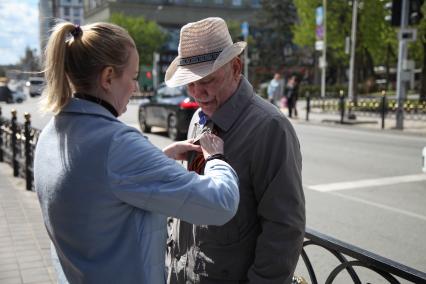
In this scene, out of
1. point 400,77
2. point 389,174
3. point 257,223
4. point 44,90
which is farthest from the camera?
point 400,77

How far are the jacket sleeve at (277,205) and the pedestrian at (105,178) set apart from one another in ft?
0.90

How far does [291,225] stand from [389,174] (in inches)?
288

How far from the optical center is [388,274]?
1.99 meters

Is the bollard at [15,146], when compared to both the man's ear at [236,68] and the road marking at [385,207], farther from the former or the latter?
the man's ear at [236,68]

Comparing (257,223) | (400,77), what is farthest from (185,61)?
(400,77)

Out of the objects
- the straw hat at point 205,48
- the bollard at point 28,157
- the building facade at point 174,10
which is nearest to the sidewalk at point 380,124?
the bollard at point 28,157

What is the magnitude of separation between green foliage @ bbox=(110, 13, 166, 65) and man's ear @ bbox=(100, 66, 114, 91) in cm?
5783

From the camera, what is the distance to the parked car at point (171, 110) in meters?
12.8

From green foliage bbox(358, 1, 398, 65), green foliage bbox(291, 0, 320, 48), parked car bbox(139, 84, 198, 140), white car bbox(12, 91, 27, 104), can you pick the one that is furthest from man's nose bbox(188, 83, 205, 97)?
white car bbox(12, 91, 27, 104)

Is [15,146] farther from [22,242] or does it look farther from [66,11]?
[66,11]

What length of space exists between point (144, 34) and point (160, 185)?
60.2 meters

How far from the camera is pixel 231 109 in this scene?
1.97 m

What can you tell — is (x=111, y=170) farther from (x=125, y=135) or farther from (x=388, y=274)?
(x=388, y=274)

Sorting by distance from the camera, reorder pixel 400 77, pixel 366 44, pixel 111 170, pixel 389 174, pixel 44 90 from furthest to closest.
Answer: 1. pixel 366 44
2. pixel 400 77
3. pixel 389 174
4. pixel 44 90
5. pixel 111 170
